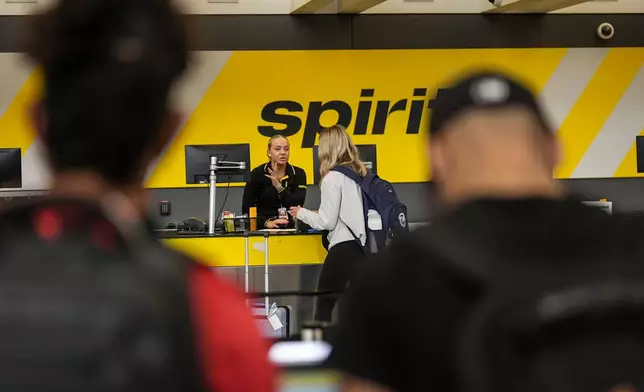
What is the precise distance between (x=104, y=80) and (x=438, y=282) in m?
0.46

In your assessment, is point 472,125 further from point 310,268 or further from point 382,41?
point 382,41

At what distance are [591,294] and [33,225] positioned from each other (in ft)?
2.16

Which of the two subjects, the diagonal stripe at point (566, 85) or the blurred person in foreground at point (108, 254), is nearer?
the blurred person in foreground at point (108, 254)

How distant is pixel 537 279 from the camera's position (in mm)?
1152

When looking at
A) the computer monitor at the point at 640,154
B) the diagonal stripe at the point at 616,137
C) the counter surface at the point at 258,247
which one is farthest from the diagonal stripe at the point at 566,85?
the counter surface at the point at 258,247

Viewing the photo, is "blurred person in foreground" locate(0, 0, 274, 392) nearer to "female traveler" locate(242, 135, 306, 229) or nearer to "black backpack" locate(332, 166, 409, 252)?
"black backpack" locate(332, 166, 409, 252)

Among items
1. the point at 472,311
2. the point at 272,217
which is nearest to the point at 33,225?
the point at 472,311

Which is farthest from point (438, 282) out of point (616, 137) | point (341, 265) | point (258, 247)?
point (616, 137)

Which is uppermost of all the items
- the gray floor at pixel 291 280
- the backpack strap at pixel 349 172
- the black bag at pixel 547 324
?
the backpack strap at pixel 349 172

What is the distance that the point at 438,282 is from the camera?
114 centimetres

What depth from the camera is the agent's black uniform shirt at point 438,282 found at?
114 cm

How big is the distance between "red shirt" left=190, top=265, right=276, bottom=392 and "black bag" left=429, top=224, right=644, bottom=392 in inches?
11.5

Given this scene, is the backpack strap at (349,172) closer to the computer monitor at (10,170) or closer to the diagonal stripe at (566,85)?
the computer monitor at (10,170)

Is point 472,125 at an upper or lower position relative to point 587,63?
lower
